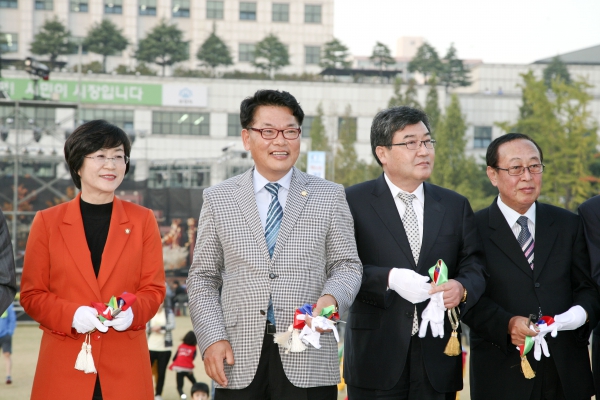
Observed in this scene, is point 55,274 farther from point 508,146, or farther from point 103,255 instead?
point 508,146

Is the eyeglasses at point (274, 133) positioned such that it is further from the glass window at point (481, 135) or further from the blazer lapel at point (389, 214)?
the glass window at point (481, 135)

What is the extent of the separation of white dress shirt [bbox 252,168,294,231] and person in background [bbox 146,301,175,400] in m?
6.70

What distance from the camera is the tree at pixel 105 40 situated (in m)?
42.6

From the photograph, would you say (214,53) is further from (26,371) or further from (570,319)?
(570,319)

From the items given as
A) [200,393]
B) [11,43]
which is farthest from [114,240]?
[11,43]

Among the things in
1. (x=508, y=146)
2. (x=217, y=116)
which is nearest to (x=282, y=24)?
(x=217, y=116)

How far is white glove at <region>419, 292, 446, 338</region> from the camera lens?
3525 millimetres

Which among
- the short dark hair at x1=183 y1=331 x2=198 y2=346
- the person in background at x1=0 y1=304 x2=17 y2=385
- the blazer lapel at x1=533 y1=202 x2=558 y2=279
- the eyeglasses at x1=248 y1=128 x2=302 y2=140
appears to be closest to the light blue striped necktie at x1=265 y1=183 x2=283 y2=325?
the eyeglasses at x1=248 y1=128 x2=302 y2=140

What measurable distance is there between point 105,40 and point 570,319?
4256 cm

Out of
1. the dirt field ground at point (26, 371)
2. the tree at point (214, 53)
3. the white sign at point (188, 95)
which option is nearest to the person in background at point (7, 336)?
the dirt field ground at point (26, 371)

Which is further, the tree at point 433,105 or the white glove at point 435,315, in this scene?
the tree at point 433,105

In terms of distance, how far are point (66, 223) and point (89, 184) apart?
0.22 m

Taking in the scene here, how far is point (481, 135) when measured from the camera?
152 feet

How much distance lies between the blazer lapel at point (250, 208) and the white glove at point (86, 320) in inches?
31.5
